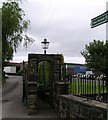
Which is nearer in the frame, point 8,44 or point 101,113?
point 101,113

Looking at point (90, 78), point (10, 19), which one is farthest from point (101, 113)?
point (10, 19)

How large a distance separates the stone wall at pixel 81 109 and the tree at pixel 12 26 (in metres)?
12.4

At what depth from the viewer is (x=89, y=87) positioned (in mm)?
10523

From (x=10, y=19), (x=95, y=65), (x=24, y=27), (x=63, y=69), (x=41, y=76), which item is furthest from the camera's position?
(x=95, y=65)

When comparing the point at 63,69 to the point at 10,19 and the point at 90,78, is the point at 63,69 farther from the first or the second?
the point at 90,78

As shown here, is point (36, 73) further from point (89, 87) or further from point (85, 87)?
point (89, 87)

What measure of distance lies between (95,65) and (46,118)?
1687 inches

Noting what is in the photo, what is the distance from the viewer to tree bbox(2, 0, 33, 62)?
2436cm

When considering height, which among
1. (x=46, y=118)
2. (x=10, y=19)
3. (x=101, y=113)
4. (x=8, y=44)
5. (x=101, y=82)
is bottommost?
(x=46, y=118)

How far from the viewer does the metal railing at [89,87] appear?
9.20 m

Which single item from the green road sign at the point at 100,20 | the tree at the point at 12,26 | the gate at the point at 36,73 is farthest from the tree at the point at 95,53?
the green road sign at the point at 100,20

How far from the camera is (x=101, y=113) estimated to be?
25.6 feet

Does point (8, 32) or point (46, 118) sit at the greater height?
point (8, 32)

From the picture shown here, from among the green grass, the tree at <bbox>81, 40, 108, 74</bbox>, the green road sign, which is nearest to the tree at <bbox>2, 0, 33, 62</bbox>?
the green grass
